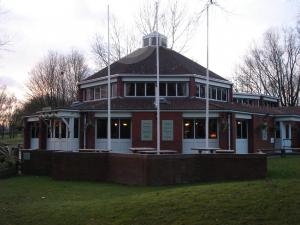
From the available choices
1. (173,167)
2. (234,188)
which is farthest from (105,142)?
(234,188)

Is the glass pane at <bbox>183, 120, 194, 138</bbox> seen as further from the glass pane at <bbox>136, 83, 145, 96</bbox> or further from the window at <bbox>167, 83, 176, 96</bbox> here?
the glass pane at <bbox>136, 83, 145, 96</bbox>

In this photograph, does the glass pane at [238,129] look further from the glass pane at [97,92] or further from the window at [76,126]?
the window at [76,126]

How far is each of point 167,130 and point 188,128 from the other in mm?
1561

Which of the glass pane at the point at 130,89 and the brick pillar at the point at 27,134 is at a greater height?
the glass pane at the point at 130,89

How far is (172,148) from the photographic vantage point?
31.8 meters

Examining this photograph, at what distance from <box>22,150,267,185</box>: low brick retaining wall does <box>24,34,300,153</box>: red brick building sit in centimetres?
946

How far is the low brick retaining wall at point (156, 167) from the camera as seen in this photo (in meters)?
19.9

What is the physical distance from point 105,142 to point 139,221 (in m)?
22.9

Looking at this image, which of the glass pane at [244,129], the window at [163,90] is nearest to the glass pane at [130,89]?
the window at [163,90]

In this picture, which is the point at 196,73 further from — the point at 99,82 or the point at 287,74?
the point at 287,74

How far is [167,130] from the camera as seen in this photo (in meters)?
32.0

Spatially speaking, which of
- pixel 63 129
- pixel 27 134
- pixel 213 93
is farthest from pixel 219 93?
pixel 27 134

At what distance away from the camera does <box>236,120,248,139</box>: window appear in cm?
3467

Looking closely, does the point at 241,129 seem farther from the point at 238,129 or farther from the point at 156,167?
the point at 156,167
